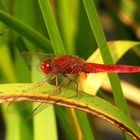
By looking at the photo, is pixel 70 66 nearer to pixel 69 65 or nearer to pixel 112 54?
pixel 69 65

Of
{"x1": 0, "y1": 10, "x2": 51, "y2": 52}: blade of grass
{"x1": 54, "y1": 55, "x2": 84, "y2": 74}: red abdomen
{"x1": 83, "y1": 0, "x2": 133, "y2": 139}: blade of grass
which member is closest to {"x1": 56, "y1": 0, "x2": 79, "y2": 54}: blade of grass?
{"x1": 54, "y1": 55, "x2": 84, "y2": 74}: red abdomen

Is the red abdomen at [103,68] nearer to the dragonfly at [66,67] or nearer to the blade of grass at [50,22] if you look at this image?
the dragonfly at [66,67]

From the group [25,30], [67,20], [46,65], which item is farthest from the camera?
[67,20]

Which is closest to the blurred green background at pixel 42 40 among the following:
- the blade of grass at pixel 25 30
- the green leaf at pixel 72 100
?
the blade of grass at pixel 25 30

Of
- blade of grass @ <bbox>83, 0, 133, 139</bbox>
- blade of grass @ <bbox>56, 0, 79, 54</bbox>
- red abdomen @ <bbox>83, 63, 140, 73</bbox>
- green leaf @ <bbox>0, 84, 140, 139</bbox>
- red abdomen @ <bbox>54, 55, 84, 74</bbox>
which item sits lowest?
green leaf @ <bbox>0, 84, 140, 139</bbox>

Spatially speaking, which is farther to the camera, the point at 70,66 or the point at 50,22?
the point at 70,66

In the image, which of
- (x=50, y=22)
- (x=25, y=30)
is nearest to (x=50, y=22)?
(x=50, y=22)

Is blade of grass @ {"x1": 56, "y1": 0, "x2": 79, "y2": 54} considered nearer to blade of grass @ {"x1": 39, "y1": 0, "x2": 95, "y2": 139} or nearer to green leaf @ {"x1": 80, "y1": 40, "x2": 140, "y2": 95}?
green leaf @ {"x1": 80, "y1": 40, "x2": 140, "y2": 95}

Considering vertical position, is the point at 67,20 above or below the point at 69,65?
above

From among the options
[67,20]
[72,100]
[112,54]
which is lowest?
[72,100]

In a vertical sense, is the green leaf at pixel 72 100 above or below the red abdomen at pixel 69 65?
below
